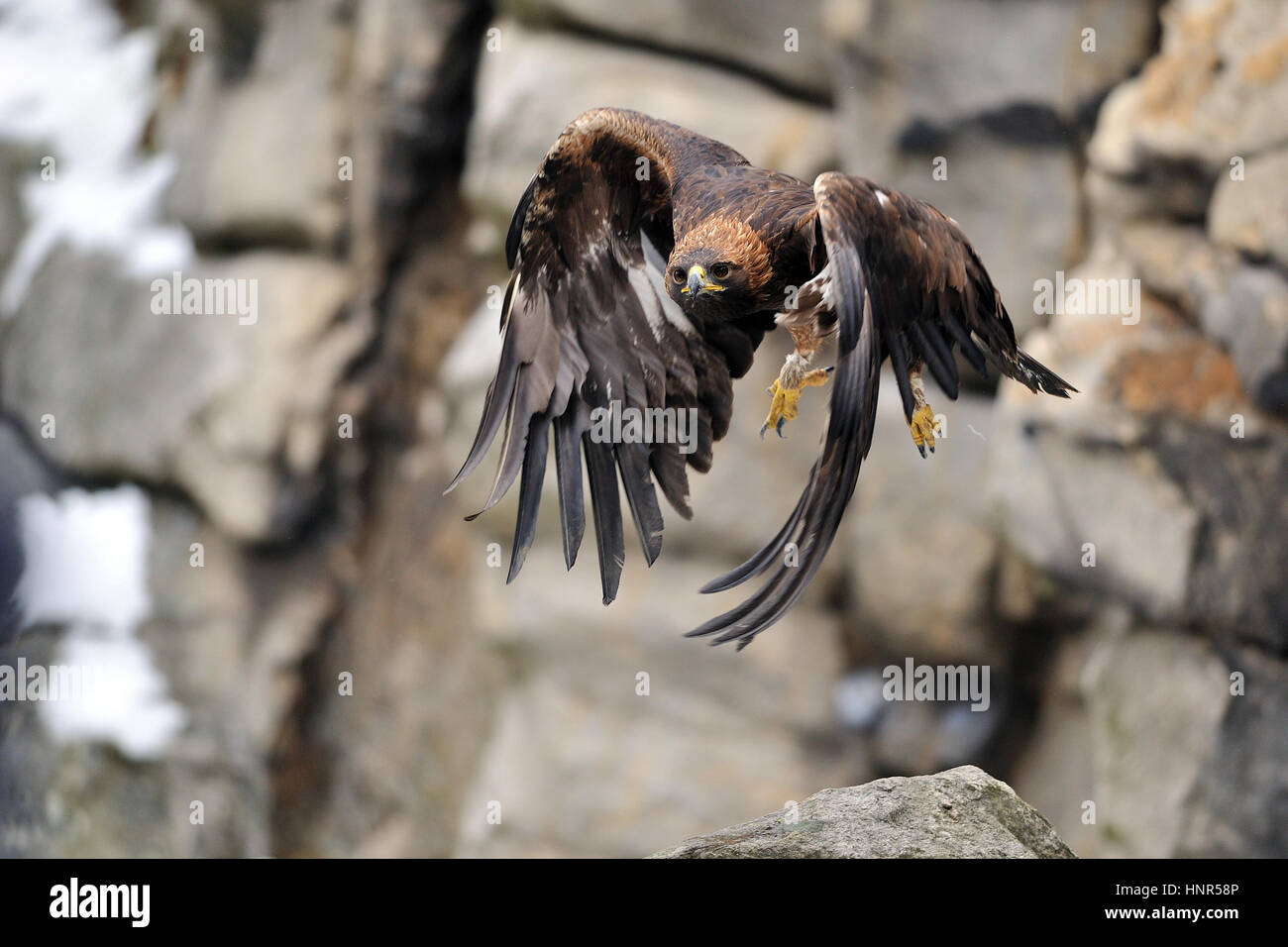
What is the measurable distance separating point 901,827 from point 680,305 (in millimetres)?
1665

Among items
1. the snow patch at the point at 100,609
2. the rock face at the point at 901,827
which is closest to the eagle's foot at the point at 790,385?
the rock face at the point at 901,827

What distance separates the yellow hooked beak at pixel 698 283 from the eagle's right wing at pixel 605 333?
1.17 ft

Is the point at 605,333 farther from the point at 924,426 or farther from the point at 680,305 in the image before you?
the point at 924,426

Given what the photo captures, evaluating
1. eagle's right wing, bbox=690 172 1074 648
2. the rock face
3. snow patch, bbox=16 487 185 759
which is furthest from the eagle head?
snow patch, bbox=16 487 185 759

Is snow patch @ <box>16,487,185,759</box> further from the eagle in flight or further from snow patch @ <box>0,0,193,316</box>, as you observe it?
the eagle in flight

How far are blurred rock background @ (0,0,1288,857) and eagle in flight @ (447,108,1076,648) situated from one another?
3195mm

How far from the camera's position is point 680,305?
4.06 m

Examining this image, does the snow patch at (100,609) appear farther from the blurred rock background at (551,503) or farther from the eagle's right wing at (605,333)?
the eagle's right wing at (605,333)

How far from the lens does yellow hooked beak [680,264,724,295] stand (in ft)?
12.2

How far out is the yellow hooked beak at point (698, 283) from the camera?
372 centimetres

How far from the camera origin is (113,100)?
10.5 meters

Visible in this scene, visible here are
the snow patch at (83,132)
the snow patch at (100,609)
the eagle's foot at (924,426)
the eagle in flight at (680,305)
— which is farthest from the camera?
the snow patch at (83,132)

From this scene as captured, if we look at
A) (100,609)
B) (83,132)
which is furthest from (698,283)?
(83,132)

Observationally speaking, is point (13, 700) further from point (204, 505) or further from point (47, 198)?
point (47, 198)
